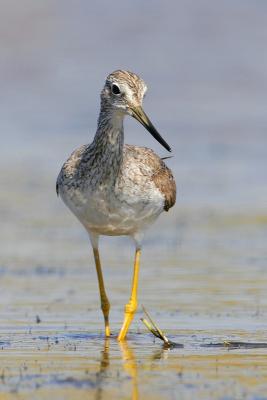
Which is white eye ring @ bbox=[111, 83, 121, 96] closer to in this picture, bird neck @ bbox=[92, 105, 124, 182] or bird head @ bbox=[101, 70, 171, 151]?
bird head @ bbox=[101, 70, 171, 151]

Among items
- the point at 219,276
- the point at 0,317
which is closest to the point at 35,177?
the point at 219,276

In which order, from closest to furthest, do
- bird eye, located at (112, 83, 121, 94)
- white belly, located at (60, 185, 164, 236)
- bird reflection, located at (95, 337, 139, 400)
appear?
bird reflection, located at (95, 337, 139, 400)
bird eye, located at (112, 83, 121, 94)
white belly, located at (60, 185, 164, 236)

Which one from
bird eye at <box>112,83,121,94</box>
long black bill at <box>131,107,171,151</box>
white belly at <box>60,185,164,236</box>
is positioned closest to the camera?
long black bill at <box>131,107,171,151</box>

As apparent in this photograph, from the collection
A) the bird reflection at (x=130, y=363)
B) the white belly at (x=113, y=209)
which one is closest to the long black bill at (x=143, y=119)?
the white belly at (x=113, y=209)

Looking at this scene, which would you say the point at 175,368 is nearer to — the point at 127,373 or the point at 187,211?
the point at 127,373

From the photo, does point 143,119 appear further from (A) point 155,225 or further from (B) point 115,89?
(A) point 155,225

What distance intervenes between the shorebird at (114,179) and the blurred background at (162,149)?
1.04 m

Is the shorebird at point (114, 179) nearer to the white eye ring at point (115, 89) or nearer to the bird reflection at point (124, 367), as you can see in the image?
the white eye ring at point (115, 89)

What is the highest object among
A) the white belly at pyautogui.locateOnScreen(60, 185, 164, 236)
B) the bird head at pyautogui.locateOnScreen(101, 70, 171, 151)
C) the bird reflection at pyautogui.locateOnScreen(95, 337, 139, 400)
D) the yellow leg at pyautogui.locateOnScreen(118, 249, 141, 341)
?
the bird head at pyautogui.locateOnScreen(101, 70, 171, 151)

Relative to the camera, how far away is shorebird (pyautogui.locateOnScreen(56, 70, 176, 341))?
10.5 meters

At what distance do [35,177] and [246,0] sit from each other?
13314 millimetres

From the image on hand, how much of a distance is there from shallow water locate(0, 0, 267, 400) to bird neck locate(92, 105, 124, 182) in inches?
60.6

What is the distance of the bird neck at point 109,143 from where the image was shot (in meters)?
10.7

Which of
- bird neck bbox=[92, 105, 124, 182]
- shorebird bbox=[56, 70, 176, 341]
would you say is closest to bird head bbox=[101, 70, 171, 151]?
shorebird bbox=[56, 70, 176, 341]
